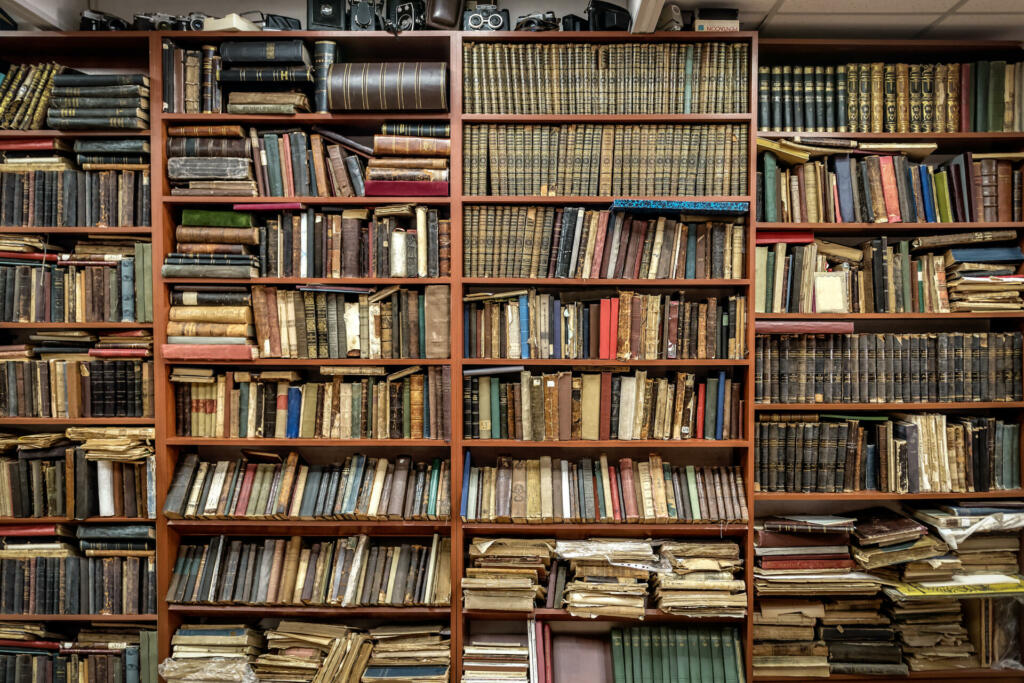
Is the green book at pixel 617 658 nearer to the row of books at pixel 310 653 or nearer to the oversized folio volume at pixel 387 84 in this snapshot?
the row of books at pixel 310 653

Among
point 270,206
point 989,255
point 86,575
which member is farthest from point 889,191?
point 86,575

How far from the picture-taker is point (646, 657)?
2559mm

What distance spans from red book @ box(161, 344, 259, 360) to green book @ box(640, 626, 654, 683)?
78.7 inches

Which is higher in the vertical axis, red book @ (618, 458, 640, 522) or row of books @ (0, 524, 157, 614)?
red book @ (618, 458, 640, 522)

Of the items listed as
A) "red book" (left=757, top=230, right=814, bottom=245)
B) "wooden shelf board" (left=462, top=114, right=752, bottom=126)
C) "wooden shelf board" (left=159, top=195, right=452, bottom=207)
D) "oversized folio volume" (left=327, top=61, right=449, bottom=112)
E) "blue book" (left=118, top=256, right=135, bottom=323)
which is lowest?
"blue book" (left=118, top=256, right=135, bottom=323)

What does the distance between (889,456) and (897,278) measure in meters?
0.74

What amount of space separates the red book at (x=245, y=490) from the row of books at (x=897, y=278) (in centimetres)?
224

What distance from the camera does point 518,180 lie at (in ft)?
8.33

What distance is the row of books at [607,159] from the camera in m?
2.51

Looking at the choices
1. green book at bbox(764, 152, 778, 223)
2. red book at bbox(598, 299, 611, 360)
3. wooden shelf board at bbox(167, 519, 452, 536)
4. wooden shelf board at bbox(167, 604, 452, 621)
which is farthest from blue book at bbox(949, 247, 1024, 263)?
wooden shelf board at bbox(167, 604, 452, 621)

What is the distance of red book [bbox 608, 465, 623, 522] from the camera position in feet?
8.33

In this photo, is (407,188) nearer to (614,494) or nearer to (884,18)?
(614,494)

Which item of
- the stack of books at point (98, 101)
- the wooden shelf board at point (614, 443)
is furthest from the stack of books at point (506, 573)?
the stack of books at point (98, 101)

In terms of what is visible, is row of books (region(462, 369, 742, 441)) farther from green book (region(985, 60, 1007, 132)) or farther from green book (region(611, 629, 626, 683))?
green book (region(985, 60, 1007, 132))
